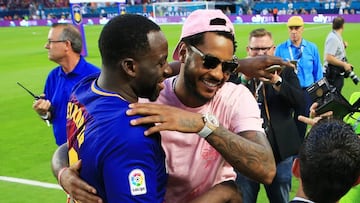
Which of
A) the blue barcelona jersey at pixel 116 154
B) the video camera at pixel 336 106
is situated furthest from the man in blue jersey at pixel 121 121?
the video camera at pixel 336 106

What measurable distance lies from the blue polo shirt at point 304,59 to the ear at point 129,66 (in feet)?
21.7

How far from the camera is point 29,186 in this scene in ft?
23.7

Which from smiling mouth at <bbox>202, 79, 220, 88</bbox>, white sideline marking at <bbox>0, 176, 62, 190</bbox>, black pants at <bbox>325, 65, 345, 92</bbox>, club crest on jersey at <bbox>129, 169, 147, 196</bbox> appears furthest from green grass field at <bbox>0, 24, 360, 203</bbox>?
club crest on jersey at <bbox>129, 169, 147, 196</bbox>

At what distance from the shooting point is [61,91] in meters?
5.84

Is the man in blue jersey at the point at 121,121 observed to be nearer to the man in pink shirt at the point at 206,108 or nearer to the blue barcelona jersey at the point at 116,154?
the blue barcelona jersey at the point at 116,154

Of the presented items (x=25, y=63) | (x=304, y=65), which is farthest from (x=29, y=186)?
(x=25, y=63)

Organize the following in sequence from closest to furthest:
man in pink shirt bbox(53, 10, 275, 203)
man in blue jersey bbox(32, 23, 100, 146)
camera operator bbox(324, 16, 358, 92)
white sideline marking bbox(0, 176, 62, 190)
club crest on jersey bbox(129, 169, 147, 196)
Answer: club crest on jersey bbox(129, 169, 147, 196), man in pink shirt bbox(53, 10, 275, 203), man in blue jersey bbox(32, 23, 100, 146), white sideline marking bbox(0, 176, 62, 190), camera operator bbox(324, 16, 358, 92)

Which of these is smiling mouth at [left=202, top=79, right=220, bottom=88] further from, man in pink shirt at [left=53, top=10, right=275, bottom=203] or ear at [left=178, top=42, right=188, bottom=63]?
ear at [left=178, top=42, right=188, bottom=63]

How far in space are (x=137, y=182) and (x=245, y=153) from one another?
2.17 ft

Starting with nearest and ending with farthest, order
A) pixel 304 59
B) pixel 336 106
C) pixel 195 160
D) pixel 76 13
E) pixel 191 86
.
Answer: pixel 195 160 < pixel 191 86 < pixel 336 106 < pixel 304 59 < pixel 76 13

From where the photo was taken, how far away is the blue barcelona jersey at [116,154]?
6.68ft

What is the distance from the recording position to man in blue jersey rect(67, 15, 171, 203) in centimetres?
205

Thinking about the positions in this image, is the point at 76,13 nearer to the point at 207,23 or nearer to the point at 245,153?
the point at 207,23

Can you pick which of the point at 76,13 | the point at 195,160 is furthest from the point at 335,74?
the point at 76,13
